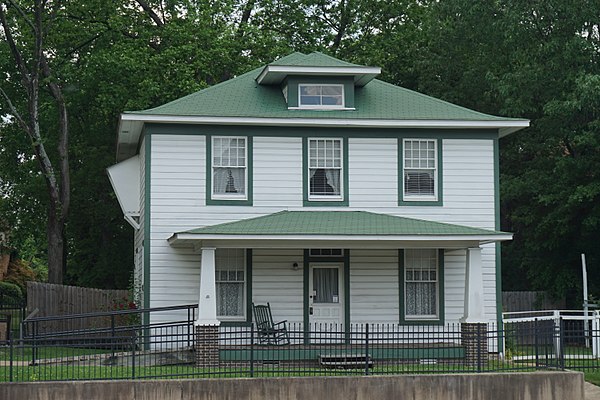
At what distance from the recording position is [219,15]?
142 ft

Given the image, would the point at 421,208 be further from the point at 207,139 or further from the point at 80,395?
the point at 80,395

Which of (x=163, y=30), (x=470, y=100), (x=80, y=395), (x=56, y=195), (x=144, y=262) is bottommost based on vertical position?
(x=80, y=395)

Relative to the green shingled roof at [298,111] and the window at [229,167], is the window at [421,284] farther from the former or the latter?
the window at [229,167]

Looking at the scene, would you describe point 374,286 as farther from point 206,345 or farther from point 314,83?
point 314,83

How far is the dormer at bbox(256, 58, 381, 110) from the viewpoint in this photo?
29422mm

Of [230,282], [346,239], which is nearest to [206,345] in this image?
[230,282]

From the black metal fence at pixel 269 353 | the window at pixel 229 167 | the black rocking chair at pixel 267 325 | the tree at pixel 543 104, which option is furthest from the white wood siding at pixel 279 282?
the tree at pixel 543 104

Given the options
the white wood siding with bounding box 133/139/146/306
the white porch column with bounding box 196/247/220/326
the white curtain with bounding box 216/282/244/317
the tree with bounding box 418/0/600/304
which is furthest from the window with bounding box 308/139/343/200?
the tree with bounding box 418/0/600/304

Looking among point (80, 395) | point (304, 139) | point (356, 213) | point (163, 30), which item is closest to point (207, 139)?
point (304, 139)

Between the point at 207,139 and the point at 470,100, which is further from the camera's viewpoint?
the point at 470,100

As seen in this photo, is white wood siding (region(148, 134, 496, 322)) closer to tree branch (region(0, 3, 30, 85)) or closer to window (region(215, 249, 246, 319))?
window (region(215, 249, 246, 319))

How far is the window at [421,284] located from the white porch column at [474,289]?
194cm

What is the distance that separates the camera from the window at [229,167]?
94.5 ft

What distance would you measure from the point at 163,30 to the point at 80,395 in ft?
75.5
